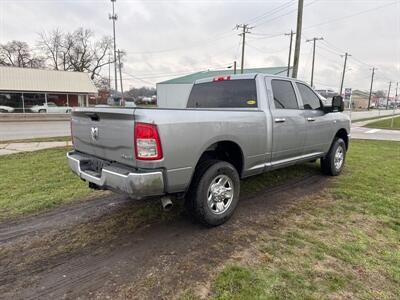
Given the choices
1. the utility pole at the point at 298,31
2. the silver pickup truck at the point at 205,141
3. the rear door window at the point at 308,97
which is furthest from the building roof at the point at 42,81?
the rear door window at the point at 308,97

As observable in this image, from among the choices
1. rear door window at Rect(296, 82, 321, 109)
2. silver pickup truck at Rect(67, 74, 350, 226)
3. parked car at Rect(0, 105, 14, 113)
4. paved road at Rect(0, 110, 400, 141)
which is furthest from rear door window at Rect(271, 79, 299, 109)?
parked car at Rect(0, 105, 14, 113)

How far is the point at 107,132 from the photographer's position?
325 cm

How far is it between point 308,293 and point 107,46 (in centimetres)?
6902

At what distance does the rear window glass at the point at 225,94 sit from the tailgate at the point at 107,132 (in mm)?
1940

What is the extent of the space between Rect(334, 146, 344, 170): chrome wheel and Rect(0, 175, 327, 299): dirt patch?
2509mm

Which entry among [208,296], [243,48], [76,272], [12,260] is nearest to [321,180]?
[208,296]

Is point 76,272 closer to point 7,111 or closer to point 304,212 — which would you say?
point 304,212

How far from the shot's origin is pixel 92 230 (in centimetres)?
367

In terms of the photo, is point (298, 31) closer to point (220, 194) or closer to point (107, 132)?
point (220, 194)

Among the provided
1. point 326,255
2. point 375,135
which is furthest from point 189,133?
point 375,135

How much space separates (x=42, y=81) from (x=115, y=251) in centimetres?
3657

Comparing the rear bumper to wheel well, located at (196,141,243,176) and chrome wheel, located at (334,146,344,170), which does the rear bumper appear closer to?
wheel well, located at (196,141,243,176)

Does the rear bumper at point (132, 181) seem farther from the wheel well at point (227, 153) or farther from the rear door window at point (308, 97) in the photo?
the rear door window at point (308, 97)

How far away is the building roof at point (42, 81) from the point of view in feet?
104
